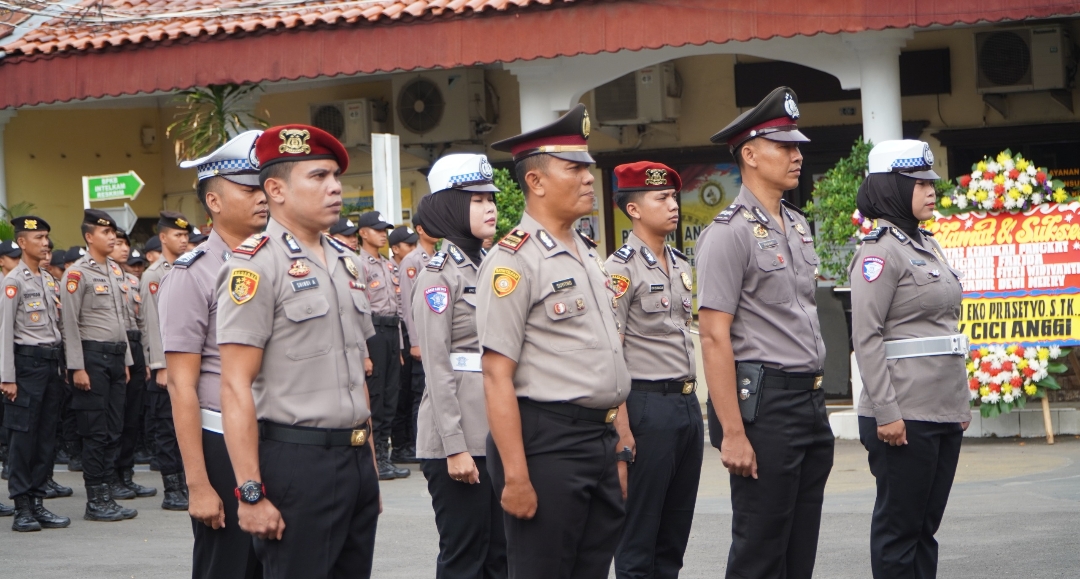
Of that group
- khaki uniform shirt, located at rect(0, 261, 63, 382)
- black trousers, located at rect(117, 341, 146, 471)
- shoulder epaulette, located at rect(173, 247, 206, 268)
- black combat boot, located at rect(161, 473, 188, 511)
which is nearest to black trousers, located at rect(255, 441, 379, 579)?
shoulder epaulette, located at rect(173, 247, 206, 268)

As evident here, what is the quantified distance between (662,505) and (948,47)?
958cm

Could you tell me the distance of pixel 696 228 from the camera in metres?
14.9

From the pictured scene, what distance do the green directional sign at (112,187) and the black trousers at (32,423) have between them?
4461mm

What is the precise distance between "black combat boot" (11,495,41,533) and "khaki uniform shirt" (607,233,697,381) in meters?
4.87

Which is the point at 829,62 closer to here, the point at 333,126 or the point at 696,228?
the point at 696,228

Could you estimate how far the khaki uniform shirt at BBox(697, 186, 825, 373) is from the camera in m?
4.66

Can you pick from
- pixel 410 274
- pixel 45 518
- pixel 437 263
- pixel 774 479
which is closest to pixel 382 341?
pixel 410 274

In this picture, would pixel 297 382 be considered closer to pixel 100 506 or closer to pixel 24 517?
pixel 24 517

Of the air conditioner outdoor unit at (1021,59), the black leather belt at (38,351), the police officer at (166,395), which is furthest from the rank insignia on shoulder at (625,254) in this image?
the air conditioner outdoor unit at (1021,59)

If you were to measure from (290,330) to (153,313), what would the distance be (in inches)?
230

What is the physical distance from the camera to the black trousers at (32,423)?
28.2ft

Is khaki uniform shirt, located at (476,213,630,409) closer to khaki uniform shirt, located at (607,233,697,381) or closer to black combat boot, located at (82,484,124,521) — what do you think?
khaki uniform shirt, located at (607,233,697,381)

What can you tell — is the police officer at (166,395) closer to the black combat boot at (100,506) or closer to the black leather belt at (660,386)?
the black combat boot at (100,506)

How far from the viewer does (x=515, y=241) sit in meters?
4.07
